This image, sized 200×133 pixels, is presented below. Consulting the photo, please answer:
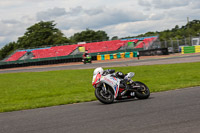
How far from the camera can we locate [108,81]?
838 cm

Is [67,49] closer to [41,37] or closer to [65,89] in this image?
[41,37]

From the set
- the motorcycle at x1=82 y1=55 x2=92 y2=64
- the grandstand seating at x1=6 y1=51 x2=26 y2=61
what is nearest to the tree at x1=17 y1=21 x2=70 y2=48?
the grandstand seating at x1=6 y1=51 x2=26 y2=61

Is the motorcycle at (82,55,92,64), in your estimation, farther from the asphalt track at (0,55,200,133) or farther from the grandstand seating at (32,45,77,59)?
the asphalt track at (0,55,200,133)

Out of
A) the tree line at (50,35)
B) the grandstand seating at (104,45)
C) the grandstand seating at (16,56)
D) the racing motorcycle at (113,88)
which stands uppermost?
the tree line at (50,35)

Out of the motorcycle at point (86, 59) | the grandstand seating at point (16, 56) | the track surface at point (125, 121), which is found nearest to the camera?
the track surface at point (125, 121)

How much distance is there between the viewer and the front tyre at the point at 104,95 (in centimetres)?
833

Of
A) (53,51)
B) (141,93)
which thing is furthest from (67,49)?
Result: (141,93)

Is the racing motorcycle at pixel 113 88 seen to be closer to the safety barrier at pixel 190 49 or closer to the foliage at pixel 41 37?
the safety barrier at pixel 190 49

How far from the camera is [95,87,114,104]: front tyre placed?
8.33 meters

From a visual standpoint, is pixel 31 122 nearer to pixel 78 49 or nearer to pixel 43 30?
pixel 78 49

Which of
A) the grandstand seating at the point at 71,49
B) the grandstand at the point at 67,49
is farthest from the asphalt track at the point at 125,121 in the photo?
the grandstand seating at the point at 71,49

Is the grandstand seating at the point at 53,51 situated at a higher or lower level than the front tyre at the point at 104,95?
higher

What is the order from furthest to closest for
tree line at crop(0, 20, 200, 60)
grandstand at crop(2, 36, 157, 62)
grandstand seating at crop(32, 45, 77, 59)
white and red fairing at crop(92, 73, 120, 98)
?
tree line at crop(0, 20, 200, 60) < grandstand seating at crop(32, 45, 77, 59) < grandstand at crop(2, 36, 157, 62) < white and red fairing at crop(92, 73, 120, 98)

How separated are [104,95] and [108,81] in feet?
1.34
